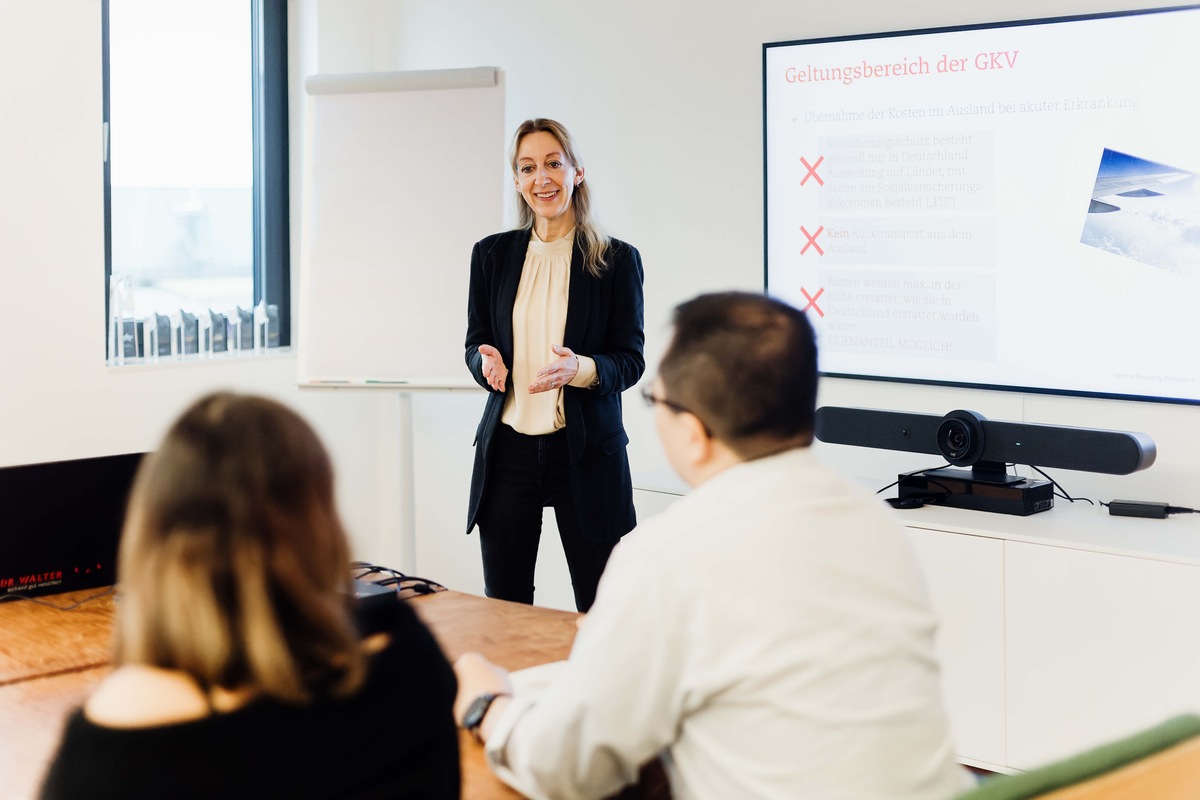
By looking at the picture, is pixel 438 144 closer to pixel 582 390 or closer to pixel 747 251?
pixel 747 251

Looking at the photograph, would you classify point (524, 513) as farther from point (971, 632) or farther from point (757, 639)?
point (757, 639)

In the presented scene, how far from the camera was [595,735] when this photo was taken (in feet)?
4.28

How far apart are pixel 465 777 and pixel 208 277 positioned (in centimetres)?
344

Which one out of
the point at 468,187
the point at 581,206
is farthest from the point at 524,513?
the point at 468,187

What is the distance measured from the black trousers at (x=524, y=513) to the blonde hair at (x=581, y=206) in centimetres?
46

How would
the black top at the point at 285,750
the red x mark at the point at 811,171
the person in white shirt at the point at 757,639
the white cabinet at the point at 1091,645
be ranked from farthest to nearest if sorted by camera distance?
the red x mark at the point at 811,171 < the white cabinet at the point at 1091,645 < the person in white shirt at the point at 757,639 < the black top at the point at 285,750

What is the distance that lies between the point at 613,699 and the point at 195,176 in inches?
147

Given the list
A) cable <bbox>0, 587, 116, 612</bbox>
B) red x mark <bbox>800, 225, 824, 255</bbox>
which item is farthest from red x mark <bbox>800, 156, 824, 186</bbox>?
cable <bbox>0, 587, 116, 612</bbox>

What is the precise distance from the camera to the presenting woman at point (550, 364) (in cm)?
317

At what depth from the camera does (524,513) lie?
3.20 metres

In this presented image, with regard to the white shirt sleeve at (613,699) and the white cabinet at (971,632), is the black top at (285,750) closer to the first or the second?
the white shirt sleeve at (613,699)

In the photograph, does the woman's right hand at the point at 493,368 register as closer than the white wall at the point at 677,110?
Yes

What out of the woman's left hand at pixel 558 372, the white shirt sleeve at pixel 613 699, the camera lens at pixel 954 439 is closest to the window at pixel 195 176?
the woman's left hand at pixel 558 372

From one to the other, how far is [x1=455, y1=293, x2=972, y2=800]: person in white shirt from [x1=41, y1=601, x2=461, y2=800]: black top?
0.62ft
